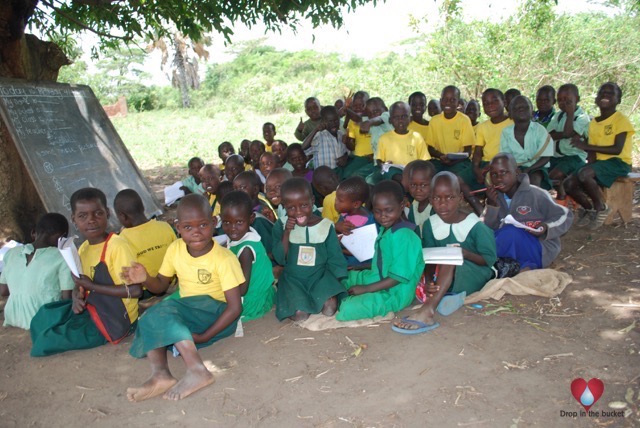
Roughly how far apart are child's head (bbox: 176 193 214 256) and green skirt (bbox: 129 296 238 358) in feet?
1.13

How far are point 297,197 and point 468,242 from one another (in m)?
1.17

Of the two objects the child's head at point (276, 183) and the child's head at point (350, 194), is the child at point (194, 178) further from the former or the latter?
the child's head at point (350, 194)

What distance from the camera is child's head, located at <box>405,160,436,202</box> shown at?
3.84 metres

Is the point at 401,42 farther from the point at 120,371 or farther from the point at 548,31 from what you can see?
the point at 120,371

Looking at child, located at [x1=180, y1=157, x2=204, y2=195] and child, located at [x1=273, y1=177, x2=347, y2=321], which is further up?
child, located at [x1=180, y1=157, x2=204, y2=195]

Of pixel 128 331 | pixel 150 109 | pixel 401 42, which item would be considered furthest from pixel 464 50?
pixel 150 109

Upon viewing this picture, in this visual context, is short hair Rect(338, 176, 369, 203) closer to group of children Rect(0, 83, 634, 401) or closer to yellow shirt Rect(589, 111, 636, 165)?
group of children Rect(0, 83, 634, 401)

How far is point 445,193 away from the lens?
332 centimetres

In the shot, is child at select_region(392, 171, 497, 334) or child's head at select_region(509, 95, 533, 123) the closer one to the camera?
child at select_region(392, 171, 497, 334)

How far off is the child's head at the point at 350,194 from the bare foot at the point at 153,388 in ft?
5.38

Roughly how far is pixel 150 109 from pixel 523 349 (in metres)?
26.3

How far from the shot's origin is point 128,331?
10.7 feet

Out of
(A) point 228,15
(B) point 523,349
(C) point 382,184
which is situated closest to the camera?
(B) point 523,349

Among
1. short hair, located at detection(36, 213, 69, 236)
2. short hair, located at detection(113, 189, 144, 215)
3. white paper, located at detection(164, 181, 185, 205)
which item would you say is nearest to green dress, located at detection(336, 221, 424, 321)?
short hair, located at detection(113, 189, 144, 215)
